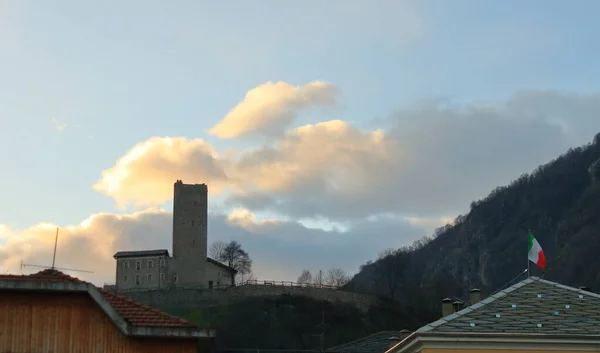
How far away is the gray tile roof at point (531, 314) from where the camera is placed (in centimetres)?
2020

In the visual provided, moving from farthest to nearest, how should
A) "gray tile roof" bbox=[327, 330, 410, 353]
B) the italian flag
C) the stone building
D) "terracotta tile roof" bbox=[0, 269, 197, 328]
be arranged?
the stone building
"gray tile roof" bbox=[327, 330, 410, 353]
the italian flag
"terracotta tile roof" bbox=[0, 269, 197, 328]

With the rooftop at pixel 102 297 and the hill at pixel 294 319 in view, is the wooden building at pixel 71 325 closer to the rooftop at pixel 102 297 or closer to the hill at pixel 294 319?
the rooftop at pixel 102 297

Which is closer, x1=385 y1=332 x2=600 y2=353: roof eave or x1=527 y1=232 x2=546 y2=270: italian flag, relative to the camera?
x1=385 y1=332 x2=600 y2=353: roof eave

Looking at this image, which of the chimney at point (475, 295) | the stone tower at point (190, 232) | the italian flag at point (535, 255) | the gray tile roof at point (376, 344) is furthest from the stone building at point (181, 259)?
the italian flag at point (535, 255)

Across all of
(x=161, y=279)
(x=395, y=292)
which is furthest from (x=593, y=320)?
(x=395, y=292)

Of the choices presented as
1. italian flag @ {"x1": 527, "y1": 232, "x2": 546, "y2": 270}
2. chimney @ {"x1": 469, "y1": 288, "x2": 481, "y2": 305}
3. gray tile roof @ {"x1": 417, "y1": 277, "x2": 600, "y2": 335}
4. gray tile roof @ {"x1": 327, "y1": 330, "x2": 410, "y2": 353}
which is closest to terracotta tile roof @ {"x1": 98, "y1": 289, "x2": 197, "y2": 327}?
gray tile roof @ {"x1": 417, "y1": 277, "x2": 600, "y2": 335}

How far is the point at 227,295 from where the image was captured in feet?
462

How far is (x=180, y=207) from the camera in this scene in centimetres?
15125

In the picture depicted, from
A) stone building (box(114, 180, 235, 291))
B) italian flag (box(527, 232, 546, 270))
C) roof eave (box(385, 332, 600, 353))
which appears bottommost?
roof eave (box(385, 332, 600, 353))

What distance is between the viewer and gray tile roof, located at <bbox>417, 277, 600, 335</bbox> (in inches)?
795

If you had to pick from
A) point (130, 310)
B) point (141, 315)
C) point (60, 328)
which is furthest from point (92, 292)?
point (141, 315)

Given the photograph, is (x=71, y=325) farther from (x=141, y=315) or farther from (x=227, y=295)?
(x=227, y=295)

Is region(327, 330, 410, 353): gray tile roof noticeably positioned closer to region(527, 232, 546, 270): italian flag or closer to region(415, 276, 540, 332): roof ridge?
region(527, 232, 546, 270): italian flag

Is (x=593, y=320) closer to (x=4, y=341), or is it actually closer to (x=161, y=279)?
(x=4, y=341)
